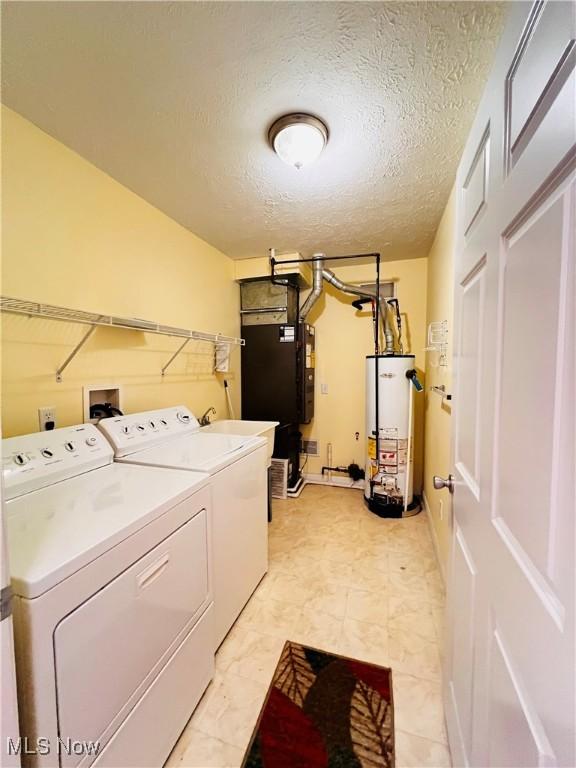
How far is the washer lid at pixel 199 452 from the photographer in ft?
4.55

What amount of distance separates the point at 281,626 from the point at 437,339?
79.4 inches

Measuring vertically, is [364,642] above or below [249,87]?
below

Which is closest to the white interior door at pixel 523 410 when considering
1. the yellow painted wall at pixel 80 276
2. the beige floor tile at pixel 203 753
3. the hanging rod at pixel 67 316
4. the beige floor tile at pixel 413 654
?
the beige floor tile at pixel 413 654

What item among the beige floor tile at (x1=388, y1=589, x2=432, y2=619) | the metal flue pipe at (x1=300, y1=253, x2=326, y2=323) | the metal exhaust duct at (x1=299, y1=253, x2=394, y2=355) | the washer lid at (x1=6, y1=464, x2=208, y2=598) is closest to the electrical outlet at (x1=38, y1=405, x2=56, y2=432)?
the washer lid at (x1=6, y1=464, x2=208, y2=598)

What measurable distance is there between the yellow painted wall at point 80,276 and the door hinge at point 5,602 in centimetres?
99

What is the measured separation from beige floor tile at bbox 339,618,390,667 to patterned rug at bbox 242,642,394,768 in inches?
1.7

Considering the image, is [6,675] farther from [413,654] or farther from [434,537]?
[434,537]

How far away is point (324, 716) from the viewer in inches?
46.8

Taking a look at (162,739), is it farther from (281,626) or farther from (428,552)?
(428,552)

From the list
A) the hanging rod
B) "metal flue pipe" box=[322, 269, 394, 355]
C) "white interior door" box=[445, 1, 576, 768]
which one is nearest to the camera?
"white interior door" box=[445, 1, 576, 768]

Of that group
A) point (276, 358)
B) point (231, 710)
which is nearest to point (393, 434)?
point (276, 358)

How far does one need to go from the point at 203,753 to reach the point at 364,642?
2.65 ft

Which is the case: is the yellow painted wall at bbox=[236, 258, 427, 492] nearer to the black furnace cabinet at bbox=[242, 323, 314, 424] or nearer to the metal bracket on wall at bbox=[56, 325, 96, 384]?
the black furnace cabinet at bbox=[242, 323, 314, 424]

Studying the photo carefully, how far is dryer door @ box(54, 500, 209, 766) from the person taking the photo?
72 centimetres
